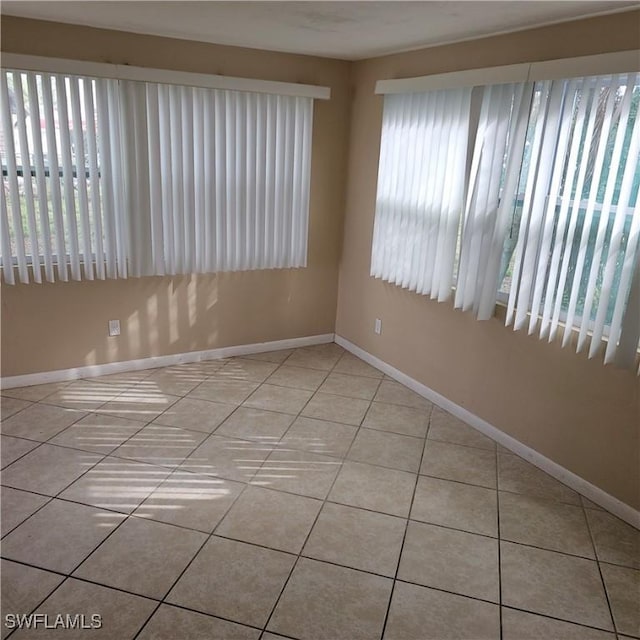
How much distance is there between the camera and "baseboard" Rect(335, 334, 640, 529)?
2.66 metres

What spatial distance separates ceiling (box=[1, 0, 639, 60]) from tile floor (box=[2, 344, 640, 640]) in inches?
87.3

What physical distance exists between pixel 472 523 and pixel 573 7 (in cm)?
231

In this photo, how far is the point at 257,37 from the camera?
11.1 ft

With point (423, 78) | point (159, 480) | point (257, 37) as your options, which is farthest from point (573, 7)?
point (159, 480)

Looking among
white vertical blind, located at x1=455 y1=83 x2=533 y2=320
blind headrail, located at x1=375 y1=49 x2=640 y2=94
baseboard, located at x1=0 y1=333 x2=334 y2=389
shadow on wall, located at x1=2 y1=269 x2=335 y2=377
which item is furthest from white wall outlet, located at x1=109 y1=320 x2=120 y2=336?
blind headrail, located at x1=375 y1=49 x2=640 y2=94

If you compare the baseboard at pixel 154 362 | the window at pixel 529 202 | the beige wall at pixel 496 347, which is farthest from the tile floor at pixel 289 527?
the window at pixel 529 202

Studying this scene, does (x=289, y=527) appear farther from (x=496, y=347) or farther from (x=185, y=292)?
(x=185, y=292)

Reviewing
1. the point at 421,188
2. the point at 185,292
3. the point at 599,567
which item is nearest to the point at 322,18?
the point at 421,188

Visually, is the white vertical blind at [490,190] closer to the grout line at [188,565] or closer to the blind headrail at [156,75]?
the blind headrail at [156,75]

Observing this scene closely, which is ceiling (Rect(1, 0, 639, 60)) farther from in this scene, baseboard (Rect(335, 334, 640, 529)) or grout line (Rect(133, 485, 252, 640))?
grout line (Rect(133, 485, 252, 640))

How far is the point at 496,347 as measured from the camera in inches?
128

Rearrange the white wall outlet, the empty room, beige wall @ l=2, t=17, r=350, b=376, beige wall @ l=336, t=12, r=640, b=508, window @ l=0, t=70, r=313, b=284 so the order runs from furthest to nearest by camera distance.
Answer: the white wall outlet → beige wall @ l=2, t=17, r=350, b=376 → window @ l=0, t=70, r=313, b=284 → beige wall @ l=336, t=12, r=640, b=508 → the empty room

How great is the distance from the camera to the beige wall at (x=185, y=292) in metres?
3.42

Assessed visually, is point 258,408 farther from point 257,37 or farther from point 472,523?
point 257,37
